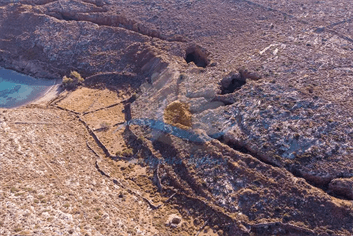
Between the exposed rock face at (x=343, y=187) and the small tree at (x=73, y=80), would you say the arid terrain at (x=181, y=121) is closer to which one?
the exposed rock face at (x=343, y=187)

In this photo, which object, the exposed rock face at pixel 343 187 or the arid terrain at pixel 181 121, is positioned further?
the arid terrain at pixel 181 121

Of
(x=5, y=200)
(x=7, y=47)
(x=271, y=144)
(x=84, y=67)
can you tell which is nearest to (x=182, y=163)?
(x=271, y=144)

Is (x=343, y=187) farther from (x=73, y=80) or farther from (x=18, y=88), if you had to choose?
(x=18, y=88)

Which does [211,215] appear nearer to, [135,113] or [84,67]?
[135,113]

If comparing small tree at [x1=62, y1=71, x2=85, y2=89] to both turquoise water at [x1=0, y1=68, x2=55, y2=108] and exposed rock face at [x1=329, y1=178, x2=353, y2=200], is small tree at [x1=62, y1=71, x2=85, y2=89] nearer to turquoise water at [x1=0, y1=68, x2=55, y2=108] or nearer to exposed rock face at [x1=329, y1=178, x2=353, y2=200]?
turquoise water at [x1=0, y1=68, x2=55, y2=108]

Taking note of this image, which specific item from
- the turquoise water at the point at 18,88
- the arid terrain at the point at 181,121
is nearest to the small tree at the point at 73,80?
the arid terrain at the point at 181,121

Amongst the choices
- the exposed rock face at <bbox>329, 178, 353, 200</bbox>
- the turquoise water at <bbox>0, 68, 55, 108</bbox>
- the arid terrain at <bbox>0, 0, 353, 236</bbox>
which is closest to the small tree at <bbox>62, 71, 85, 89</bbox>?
the arid terrain at <bbox>0, 0, 353, 236</bbox>
